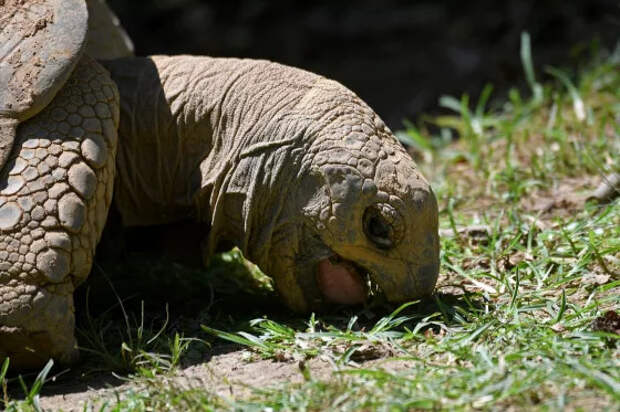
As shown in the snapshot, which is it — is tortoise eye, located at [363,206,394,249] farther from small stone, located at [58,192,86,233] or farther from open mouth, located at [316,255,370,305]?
small stone, located at [58,192,86,233]

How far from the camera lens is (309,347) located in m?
2.84

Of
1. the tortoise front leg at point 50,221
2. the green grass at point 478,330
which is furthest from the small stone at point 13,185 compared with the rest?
the green grass at point 478,330

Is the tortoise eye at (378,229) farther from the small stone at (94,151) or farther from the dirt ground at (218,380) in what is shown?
the small stone at (94,151)

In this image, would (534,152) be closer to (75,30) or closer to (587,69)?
(587,69)

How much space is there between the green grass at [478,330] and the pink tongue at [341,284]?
71 millimetres

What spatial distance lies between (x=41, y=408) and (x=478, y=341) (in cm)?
126

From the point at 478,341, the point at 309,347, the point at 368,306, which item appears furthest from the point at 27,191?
the point at 478,341

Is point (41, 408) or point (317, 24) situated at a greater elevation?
point (317, 24)

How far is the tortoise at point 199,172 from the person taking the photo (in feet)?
8.92

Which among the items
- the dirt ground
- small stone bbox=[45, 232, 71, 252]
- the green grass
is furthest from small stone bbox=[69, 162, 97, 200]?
the dirt ground

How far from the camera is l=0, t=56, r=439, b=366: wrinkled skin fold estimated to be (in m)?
2.78

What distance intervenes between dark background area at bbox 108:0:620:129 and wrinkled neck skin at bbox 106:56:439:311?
3.57m

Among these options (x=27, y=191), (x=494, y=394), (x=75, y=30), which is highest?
(x=75, y=30)

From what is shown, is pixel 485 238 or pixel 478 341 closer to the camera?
pixel 478 341
